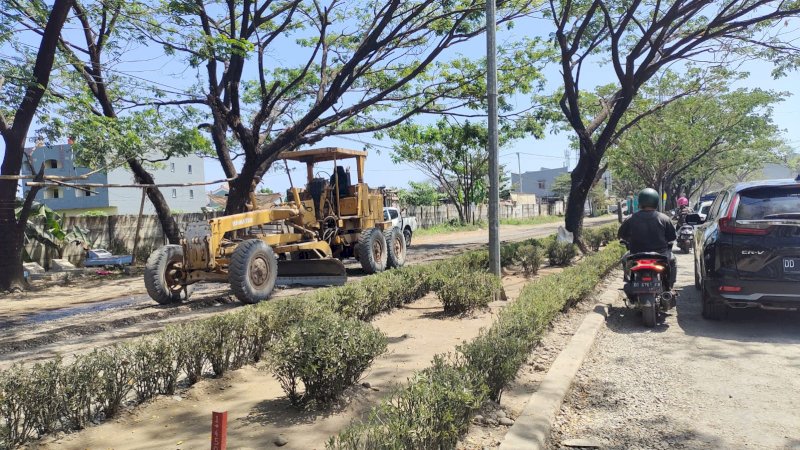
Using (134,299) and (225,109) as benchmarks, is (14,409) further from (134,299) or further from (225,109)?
(225,109)

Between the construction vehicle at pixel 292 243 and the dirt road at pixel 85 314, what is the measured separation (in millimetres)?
471

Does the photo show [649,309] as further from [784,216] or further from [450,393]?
[450,393]

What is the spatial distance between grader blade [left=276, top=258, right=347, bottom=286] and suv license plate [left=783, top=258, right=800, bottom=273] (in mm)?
6778

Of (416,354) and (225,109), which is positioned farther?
(225,109)

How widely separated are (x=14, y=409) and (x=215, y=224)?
20.0 feet

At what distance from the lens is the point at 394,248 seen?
14047 mm

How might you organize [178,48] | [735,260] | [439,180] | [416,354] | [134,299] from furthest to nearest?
[439,180] < [178,48] < [134,299] < [735,260] < [416,354]

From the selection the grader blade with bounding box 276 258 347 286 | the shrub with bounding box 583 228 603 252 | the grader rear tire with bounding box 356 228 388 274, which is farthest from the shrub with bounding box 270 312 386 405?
the shrub with bounding box 583 228 603 252

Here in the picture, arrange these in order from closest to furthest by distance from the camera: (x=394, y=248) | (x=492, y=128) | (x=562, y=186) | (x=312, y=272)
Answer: (x=492, y=128)
(x=312, y=272)
(x=394, y=248)
(x=562, y=186)

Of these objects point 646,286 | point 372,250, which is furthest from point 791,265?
point 372,250

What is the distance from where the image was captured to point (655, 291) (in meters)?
6.88

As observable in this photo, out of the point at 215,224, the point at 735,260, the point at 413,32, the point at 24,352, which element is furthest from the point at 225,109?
the point at 735,260

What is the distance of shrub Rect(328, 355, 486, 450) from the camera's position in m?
2.90

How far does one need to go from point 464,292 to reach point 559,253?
631 centimetres
